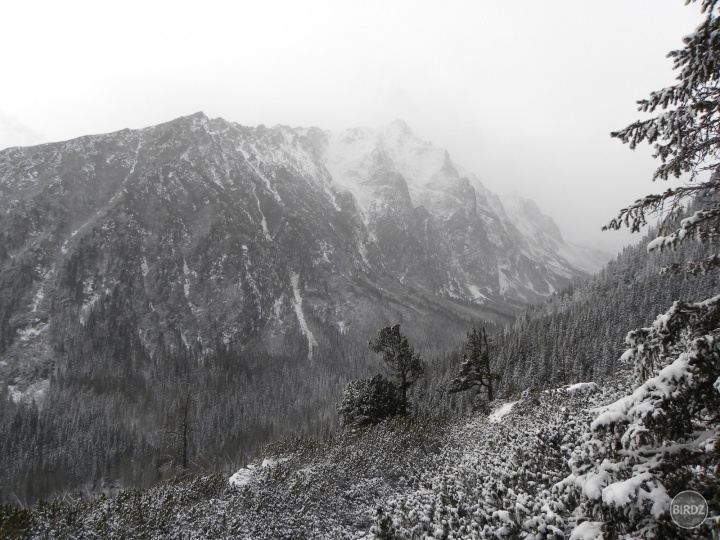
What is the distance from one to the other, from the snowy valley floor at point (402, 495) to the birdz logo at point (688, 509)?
35.6 inches

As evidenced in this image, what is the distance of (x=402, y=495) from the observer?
14531 millimetres

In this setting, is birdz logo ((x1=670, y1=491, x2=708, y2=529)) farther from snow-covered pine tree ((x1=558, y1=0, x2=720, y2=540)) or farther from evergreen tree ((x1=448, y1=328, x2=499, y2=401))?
evergreen tree ((x1=448, y1=328, x2=499, y2=401))

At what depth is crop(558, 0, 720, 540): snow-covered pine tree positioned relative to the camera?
16.0 ft

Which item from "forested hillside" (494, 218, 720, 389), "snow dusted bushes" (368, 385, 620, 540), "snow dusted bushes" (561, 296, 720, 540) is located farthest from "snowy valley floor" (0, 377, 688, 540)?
"forested hillside" (494, 218, 720, 389)

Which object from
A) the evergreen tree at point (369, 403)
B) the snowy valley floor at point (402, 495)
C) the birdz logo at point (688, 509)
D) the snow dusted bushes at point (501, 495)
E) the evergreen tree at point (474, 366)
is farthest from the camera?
the evergreen tree at point (369, 403)

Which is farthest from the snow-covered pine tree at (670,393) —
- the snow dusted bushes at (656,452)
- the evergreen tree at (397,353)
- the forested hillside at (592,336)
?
the forested hillside at (592,336)

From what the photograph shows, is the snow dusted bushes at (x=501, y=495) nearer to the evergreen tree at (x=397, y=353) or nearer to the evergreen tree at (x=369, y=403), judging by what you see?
the evergreen tree at (x=369, y=403)

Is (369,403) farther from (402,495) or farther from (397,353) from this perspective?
(402,495)

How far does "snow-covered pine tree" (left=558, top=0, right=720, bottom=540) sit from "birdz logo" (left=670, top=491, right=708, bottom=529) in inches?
2.8

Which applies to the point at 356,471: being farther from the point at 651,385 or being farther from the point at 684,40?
the point at 684,40

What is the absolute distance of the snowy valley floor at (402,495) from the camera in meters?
9.27

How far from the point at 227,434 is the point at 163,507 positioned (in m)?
144

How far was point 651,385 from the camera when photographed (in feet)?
17.4

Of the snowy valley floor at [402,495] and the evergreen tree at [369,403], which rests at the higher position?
the snowy valley floor at [402,495]
